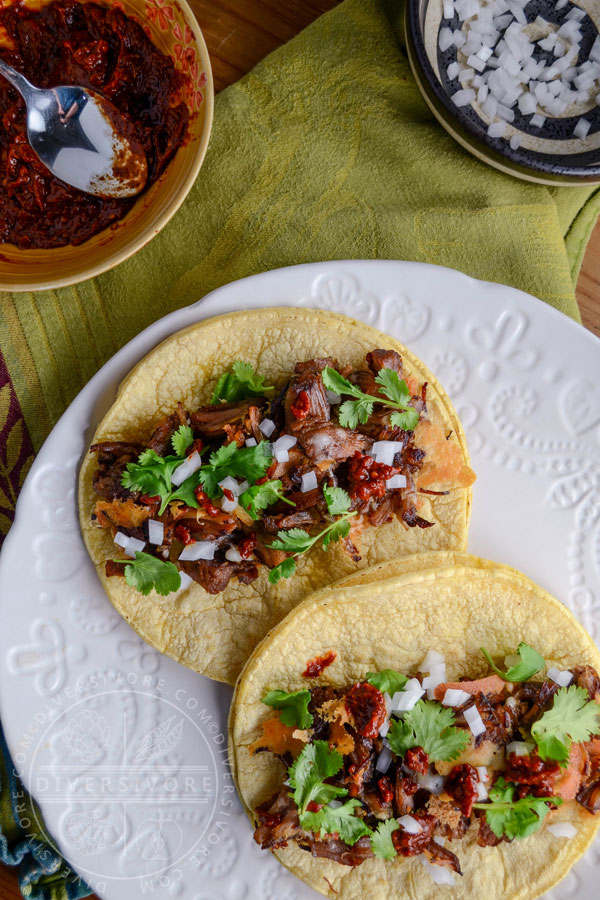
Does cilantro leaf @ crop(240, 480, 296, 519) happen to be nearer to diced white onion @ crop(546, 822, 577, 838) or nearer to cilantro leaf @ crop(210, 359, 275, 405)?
cilantro leaf @ crop(210, 359, 275, 405)

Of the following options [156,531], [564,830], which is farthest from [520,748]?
[156,531]

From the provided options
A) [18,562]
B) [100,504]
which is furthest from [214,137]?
[18,562]

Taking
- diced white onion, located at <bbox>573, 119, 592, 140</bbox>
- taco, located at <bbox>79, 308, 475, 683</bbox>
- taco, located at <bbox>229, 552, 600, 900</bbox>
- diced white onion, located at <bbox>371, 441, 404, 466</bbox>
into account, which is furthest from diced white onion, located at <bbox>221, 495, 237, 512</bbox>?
diced white onion, located at <bbox>573, 119, 592, 140</bbox>

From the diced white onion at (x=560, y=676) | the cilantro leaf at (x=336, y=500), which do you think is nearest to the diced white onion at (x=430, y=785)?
the diced white onion at (x=560, y=676)

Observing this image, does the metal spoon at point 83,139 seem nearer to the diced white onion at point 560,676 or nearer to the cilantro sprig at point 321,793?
the cilantro sprig at point 321,793

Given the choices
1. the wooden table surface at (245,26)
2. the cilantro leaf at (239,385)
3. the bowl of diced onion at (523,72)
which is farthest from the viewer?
the wooden table surface at (245,26)

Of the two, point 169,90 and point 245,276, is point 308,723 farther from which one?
point 169,90

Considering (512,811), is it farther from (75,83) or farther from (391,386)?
(75,83)
